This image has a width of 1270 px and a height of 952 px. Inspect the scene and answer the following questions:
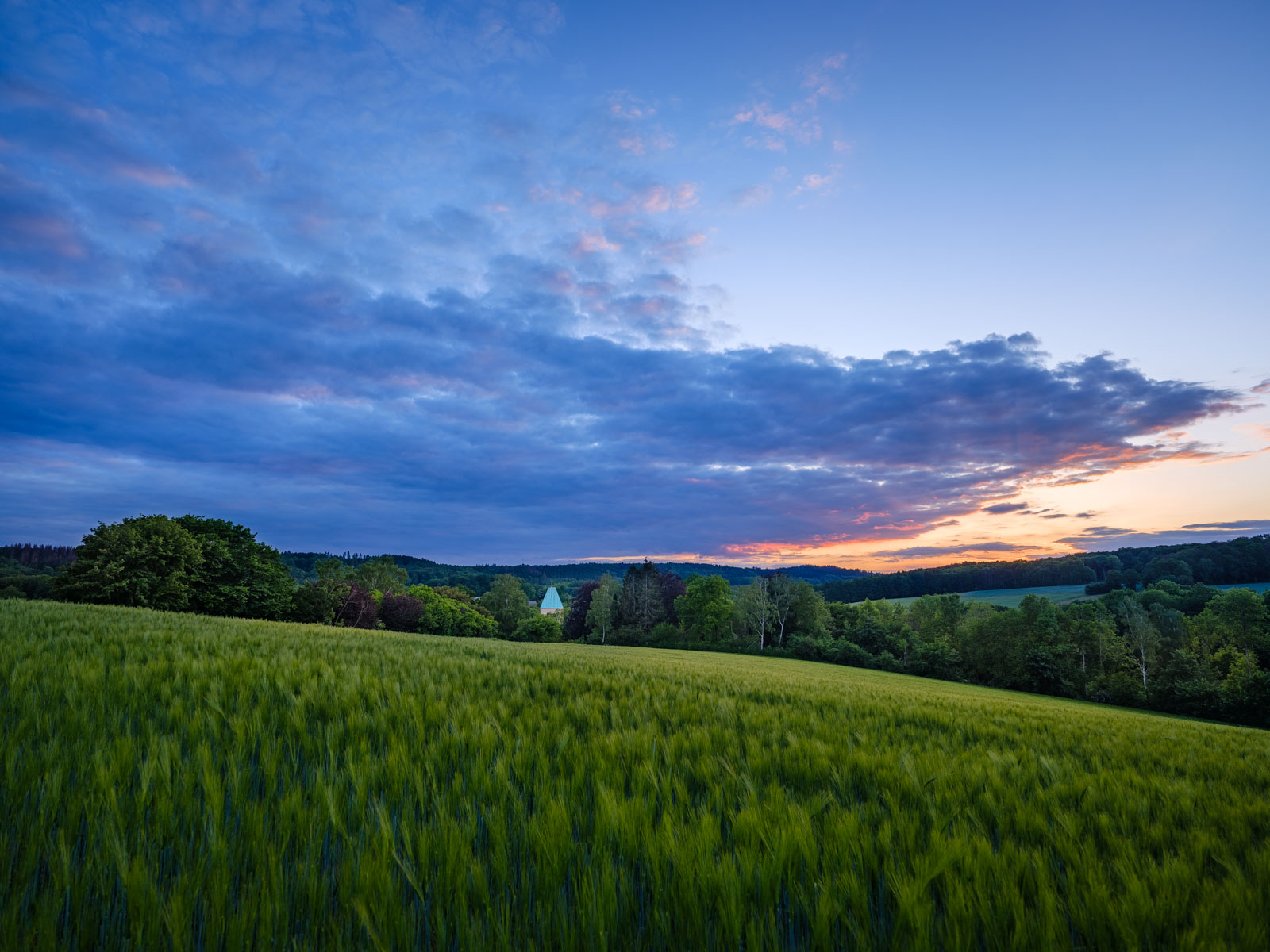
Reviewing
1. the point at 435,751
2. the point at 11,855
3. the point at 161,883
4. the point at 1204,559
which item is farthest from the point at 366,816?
the point at 1204,559

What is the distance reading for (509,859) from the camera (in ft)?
5.28

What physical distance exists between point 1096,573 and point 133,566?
163 m

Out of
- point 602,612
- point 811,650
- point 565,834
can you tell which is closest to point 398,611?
point 602,612

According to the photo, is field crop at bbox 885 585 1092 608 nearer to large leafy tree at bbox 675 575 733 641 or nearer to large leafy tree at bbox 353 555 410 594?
large leafy tree at bbox 675 575 733 641

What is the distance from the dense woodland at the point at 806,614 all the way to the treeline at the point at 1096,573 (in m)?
0.55

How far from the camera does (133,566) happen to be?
112 feet

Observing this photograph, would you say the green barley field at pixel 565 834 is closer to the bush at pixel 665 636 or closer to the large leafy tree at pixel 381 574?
the bush at pixel 665 636

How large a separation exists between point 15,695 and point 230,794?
2.36 metres

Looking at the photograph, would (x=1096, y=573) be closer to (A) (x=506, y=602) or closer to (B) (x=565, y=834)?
(A) (x=506, y=602)

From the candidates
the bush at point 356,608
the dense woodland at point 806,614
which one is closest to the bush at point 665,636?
the dense woodland at point 806,614

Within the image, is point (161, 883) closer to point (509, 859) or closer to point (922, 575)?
point (509, 859)

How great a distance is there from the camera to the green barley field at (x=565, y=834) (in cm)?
128

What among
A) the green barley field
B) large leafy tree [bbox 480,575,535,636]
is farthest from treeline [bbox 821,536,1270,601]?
the green barley field

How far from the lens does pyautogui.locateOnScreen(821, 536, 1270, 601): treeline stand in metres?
94.6
